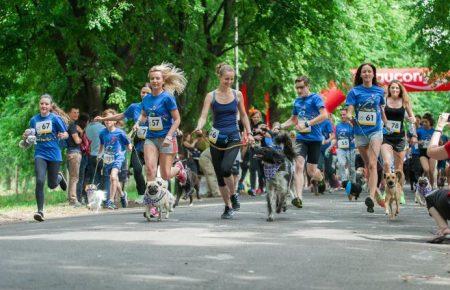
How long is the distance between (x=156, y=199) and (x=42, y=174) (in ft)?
8.66

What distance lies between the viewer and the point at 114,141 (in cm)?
2064

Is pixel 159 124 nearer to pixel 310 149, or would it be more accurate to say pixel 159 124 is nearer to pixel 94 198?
pixel 310 149

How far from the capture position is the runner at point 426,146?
74.4 feet

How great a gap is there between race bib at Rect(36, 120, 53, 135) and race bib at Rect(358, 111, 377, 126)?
4.75 metres

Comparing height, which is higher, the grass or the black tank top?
the black tank top

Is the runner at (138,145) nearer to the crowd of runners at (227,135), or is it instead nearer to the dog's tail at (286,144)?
the crowd of runners at (227,135)

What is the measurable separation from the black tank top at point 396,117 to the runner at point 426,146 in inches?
231

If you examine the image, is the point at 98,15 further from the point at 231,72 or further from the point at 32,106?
the point at 32,106

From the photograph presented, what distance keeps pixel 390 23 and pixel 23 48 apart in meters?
27.6

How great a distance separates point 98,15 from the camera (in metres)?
24.1

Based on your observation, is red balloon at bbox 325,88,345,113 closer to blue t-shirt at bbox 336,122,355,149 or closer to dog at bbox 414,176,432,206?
blue t-shirt at bbox 336,122,355,149

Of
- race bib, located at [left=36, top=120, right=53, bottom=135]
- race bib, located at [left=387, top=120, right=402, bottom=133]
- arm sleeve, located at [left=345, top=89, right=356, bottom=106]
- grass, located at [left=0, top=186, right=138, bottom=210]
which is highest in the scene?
arm sleeve, located at [left=345, top=89, right=356, bottom=106]

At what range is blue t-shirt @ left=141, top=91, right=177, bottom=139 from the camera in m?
14.5

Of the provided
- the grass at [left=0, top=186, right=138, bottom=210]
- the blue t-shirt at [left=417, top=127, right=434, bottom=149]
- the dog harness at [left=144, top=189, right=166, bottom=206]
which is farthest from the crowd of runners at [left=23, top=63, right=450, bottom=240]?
the grass at [left=0, top=186, right=138, bottom=210]
